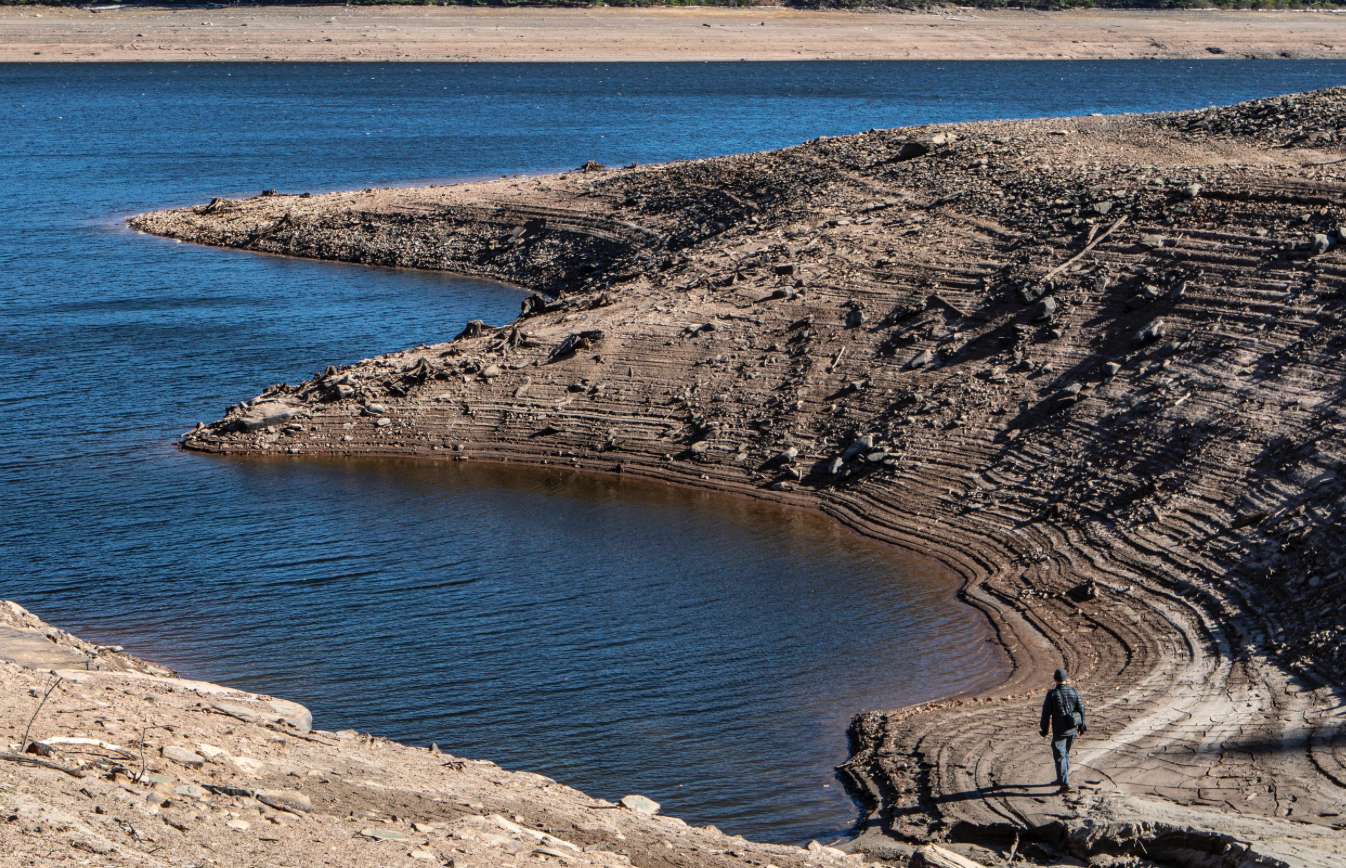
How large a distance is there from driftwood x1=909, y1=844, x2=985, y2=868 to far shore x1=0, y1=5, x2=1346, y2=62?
10922 centimetres

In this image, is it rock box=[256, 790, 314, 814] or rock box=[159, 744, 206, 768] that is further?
rock box=[159, 744, 206, 768]

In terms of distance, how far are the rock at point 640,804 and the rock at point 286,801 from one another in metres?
3.78

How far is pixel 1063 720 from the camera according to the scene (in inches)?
628

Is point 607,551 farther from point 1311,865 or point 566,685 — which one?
point 1311,865

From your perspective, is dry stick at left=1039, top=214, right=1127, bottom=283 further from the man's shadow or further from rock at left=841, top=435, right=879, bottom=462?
the man's shadow

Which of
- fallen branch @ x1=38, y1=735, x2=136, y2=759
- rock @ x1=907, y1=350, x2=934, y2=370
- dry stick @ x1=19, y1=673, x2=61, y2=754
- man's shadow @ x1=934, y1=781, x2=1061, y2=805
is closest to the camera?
dry stick @ x1=19, y1=673, x2=61, y2=754

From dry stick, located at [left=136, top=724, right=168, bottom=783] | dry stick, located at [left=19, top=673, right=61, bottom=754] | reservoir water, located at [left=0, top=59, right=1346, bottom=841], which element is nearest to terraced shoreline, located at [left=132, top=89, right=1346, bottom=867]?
reservoir water, located at [left=0, top=59, right=1346, bottom=841]

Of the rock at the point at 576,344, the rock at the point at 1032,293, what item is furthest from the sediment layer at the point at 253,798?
the rock at the point at 1032,293

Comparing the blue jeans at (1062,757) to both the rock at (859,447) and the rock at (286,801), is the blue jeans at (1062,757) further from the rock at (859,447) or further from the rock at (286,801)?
the rock at (859,447)

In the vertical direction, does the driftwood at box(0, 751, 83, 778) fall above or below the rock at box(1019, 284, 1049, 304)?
below

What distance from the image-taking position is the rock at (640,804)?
1572 cm

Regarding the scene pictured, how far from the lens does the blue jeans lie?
16.0m

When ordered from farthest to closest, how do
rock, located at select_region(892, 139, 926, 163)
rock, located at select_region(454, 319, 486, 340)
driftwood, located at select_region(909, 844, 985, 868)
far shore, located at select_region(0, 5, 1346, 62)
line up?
far shore, located at select_region(0, 5, 1346, 62) < rock, located at select_region(892, 139, 926, 163) < rock, located at select_region(454, 319, 486, 340) < driftwood, located at select_region(909, 844, 985, 868)

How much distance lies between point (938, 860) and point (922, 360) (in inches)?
690
